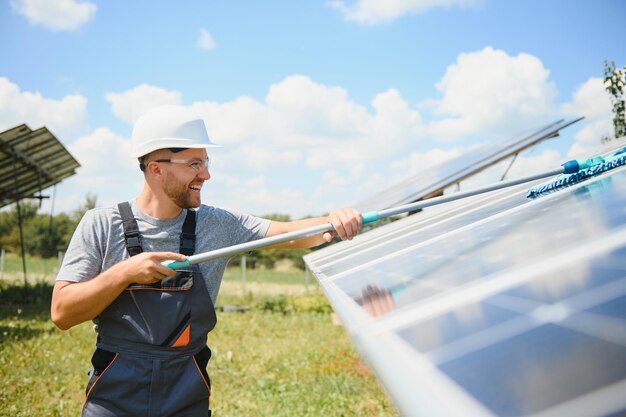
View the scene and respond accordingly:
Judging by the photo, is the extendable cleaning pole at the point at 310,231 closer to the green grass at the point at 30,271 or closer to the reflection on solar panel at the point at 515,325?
the reflection on solar panel at the point at 515,325

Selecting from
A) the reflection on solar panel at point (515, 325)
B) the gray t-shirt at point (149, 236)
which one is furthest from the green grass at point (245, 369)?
the reflection on solar panel at point (515, 325)

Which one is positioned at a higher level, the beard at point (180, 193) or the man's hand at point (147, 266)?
the beard at point (180, 193)

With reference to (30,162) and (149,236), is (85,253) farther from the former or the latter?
(30,162)

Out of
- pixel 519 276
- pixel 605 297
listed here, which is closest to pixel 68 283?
pixel 519 276

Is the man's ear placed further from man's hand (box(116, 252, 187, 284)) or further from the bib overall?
man's hand (box(116, 252, 187, 284))

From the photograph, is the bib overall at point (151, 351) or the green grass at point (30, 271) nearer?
the bib overall at point (151, 351)

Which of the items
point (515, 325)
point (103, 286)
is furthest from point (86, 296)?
point (515, 325)

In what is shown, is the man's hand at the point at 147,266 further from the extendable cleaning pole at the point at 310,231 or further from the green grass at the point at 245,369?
the green grass at the point at 245,369

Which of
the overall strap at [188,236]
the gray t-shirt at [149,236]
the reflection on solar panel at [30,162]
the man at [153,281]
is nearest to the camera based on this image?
the man at [153,281]

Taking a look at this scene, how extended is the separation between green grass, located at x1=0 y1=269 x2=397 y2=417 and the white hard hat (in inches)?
127

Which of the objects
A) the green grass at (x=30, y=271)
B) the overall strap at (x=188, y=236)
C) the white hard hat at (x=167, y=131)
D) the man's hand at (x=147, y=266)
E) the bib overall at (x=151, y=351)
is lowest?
the bib overall at (x=151, y=351)

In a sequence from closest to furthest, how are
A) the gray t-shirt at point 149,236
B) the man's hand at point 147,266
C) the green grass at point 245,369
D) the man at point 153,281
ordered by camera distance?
the man's hand at point 147,266 → the man at point 153,281 → the gray t-shirt at point 149,236 → the green grass at point 245,369

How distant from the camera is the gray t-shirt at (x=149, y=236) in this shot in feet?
7.07

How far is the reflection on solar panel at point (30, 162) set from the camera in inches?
376
